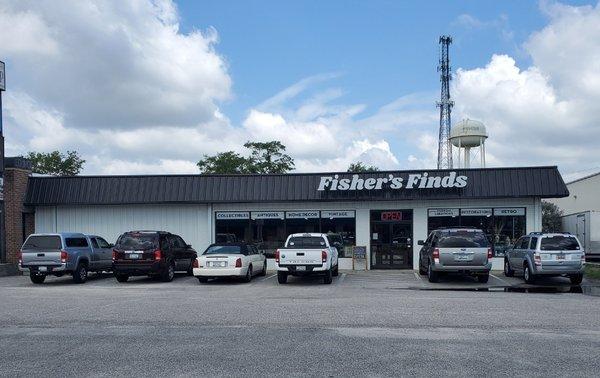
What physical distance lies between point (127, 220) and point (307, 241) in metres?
11.7

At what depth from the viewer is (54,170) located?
57844 mm

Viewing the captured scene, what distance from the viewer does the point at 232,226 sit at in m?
28.0

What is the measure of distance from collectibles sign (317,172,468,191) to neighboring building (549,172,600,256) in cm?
1004

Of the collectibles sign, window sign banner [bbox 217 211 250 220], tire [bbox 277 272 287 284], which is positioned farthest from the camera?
window sign banner [bbox 217 211 250 220]

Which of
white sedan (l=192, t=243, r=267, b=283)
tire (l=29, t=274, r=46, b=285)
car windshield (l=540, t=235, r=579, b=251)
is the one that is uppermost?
car windshield (l=540, t=235, r=579, b=251)

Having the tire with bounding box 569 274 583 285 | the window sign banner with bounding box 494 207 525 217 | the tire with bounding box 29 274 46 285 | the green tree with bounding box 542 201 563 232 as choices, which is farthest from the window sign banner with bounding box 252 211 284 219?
the green tree with bounding box 542 201 563 232

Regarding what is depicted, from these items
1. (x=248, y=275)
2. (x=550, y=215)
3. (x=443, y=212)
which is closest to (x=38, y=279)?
(x=248, y=275)

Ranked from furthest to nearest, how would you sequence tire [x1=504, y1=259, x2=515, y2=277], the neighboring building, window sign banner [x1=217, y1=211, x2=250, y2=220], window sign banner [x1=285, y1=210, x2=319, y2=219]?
the neighboring building < window sign banner [x1=217, y1=211, x2=250, y2=220] < window sign banner [x1=285, y1=210, x2=319, y2=219] < tire [x1=504, y1=259, x2=515, y2=277]

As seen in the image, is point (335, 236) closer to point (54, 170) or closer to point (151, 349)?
point (151, 349)

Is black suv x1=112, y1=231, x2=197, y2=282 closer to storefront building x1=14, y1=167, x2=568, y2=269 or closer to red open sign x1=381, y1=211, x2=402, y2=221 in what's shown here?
storefront building x1=14, y1=167, x2=568, y2=269

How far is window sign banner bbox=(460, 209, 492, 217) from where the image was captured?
2614 cm

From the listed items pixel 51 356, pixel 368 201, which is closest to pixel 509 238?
pixel 368 201

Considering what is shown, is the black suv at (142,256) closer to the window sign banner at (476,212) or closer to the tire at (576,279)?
the window sign banner at (476,212)

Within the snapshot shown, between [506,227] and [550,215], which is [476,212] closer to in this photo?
[506,227]
